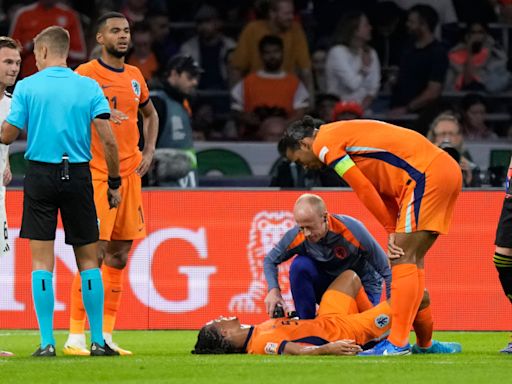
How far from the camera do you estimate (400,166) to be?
9656 mm

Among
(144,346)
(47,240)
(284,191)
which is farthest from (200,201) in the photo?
(47,240)

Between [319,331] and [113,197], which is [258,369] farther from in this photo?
[113,197]

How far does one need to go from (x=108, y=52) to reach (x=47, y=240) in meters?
1.79

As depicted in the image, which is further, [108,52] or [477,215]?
[477,215]

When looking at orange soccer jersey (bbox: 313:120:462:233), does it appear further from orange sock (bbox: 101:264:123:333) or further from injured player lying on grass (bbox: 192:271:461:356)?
orange sock (bbox: 101:264:123:333)

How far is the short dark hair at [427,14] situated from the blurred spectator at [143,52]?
3.35 m

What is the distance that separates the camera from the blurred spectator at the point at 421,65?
1769 centimetres

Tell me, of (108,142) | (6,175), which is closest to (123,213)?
(6,175)

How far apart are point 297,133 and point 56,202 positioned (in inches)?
66.8

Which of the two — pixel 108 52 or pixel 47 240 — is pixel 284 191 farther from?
pixel 47 240

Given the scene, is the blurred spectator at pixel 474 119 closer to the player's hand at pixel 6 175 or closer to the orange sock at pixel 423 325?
the orange sock at pixel 423 325

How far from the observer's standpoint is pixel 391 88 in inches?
729

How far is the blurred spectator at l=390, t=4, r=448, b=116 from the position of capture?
17.7 m

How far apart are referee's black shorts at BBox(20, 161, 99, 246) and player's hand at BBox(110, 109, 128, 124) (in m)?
1.01
